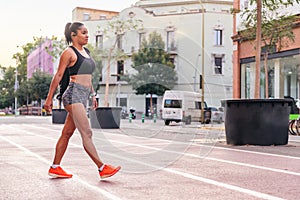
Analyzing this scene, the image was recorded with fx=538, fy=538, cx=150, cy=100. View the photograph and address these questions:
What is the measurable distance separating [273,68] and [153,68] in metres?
18.2

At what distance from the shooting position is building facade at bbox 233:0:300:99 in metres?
28.5

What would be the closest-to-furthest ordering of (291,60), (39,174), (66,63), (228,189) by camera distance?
(228,189) < (66,63) < (39,174) < (291,60)

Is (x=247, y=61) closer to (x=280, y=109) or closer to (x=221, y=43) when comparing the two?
(x=280, y=109)

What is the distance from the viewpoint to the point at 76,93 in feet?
22.0

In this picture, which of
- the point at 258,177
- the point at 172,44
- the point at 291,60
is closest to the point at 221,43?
the point at 172,44

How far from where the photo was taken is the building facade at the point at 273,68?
2853 centimetres

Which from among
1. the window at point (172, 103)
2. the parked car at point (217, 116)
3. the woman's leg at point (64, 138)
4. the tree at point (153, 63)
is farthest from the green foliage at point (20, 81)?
the woman's leg at point (64, 138)

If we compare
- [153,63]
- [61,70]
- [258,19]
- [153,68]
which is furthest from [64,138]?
[153,63]

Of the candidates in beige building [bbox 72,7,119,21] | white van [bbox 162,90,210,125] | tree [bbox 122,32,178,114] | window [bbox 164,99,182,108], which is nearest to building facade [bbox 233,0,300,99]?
white van [bbox 162,90,210,125]

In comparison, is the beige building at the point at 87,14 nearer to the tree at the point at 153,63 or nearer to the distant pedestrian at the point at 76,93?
the tree at the point at 153,63

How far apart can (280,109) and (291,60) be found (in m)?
17.4

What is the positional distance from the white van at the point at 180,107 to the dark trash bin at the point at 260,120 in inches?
826

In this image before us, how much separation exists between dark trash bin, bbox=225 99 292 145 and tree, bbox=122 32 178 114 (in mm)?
2434

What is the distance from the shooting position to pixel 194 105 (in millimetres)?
36125
